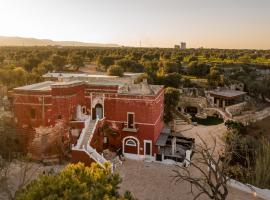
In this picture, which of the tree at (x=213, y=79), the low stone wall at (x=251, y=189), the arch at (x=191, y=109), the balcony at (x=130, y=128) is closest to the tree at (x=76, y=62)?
the tree at (x=213, y=79)

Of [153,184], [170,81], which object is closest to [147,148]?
[153,184]

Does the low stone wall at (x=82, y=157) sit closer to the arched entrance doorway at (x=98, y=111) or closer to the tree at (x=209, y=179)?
the arched entrance doorway at (x=98, y=111)

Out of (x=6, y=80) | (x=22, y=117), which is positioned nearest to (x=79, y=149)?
(x=22, y=117)

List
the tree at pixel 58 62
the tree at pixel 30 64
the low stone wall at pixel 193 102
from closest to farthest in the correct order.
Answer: the low stone wall at pixel 193 102 < the tree at pixel 30 64 < the tree at pixel 58 62

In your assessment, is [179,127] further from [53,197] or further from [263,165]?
[53,197]

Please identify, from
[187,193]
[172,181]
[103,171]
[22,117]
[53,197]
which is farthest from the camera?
[22,117]

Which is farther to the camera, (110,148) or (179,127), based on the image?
(179,127)

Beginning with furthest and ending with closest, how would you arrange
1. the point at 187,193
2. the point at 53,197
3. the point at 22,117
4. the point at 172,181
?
1. the point at 22,117
2. the point at 172,181
3. the point at 187,193
4. the point at 53,197

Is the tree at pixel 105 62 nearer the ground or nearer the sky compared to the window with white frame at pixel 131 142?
nearer the sky
